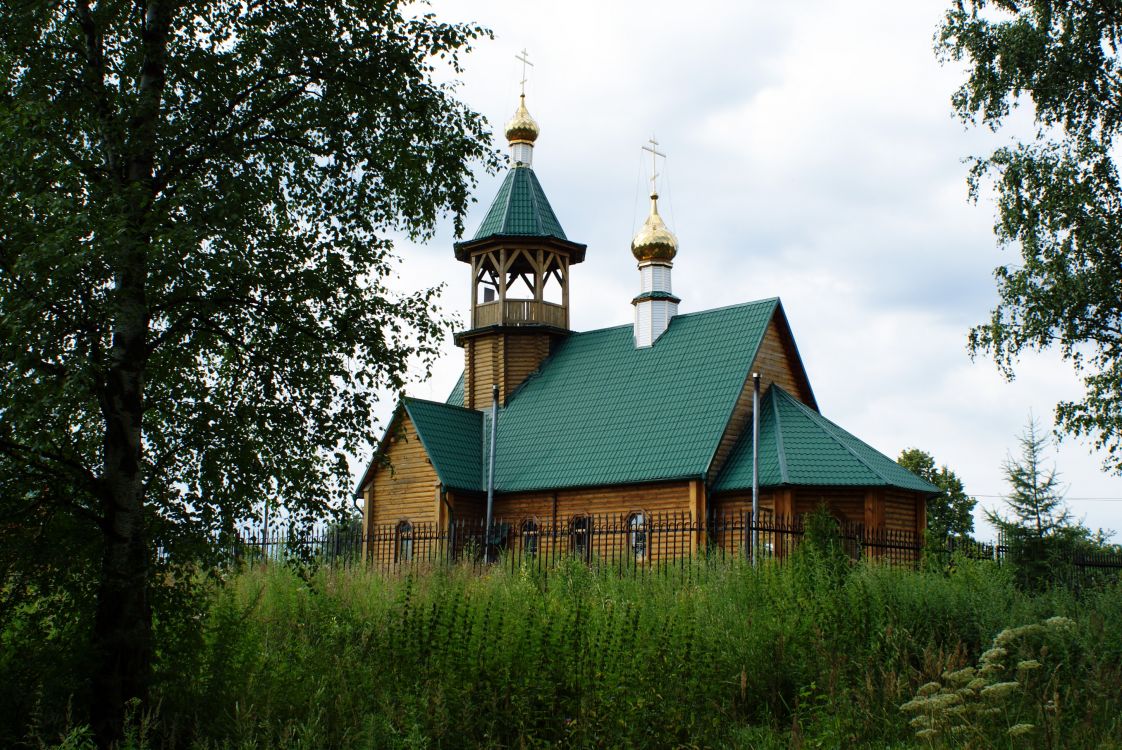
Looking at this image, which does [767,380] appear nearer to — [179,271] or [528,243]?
[528,243]

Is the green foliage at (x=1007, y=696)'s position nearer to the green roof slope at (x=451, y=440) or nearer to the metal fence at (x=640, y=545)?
the metal fence at (x=640, y=545)

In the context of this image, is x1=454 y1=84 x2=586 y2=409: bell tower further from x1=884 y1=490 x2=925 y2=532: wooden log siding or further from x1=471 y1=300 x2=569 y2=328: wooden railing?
x1=884 y1=490 x2=925 y2=532: wooden log siding

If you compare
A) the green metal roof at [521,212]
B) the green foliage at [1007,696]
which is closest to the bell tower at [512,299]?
the green metal roof at [521,212]

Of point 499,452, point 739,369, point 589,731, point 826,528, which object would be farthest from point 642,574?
point 499,452

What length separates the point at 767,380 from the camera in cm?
2372

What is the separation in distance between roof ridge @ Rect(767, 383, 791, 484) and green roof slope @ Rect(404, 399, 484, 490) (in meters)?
7.24

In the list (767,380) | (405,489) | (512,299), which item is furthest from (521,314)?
(767,380)

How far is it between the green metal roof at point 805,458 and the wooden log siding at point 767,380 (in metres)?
0.19

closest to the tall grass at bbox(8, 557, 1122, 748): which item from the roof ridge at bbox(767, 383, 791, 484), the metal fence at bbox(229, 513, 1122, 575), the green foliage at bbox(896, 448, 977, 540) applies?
the metal fence at bbox(229, 513, 1122, 575)

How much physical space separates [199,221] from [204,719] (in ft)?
12.4

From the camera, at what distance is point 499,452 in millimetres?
25562

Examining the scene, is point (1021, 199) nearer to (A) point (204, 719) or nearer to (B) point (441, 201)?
(B) point (441, 201)

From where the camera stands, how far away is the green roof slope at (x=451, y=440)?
24.6 metres

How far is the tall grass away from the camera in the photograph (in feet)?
23.9
